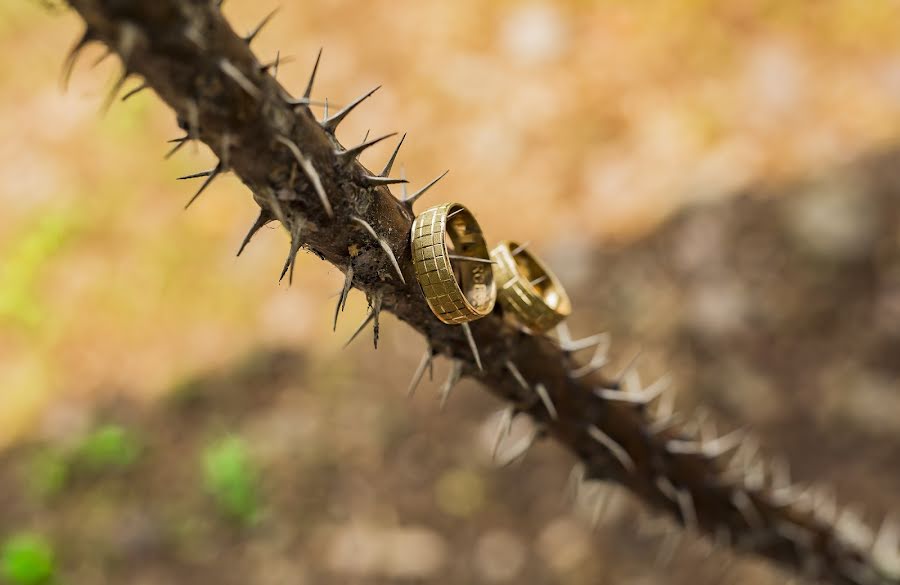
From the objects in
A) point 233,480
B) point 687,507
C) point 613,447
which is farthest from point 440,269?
point 233,480

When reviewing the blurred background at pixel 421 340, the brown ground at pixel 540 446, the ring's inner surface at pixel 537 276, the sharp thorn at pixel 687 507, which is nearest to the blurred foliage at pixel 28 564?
the blurred background at pixel 421 340

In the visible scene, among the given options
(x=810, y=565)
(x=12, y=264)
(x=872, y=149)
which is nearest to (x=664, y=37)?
(x=872, y=149)

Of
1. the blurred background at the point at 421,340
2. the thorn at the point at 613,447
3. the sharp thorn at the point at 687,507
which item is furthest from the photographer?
the blurred background at the point at 421,340

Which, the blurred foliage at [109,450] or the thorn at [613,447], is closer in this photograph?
the thorn at [613,447]

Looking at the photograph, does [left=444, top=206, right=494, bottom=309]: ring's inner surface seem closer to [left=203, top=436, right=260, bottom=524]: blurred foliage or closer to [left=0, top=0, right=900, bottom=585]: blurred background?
[left=0, top=0, right=900, bottom=585]: blurred background

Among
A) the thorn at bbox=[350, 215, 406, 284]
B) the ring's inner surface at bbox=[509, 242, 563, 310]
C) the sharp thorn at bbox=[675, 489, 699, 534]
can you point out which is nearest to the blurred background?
the sharp thorn at bbox=[675, 489, 699, 534]

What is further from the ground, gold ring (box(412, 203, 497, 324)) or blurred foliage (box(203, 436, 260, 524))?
gold ring (box(412, 203, 497, 324))

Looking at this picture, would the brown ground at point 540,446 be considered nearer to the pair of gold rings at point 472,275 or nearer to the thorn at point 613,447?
the thorn at point 613,447
